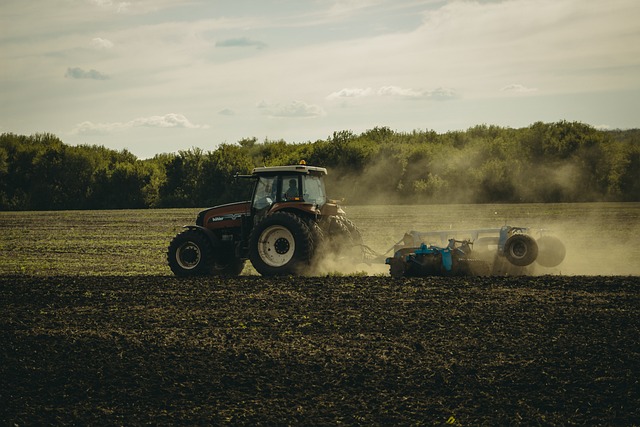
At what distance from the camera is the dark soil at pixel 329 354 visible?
7.23 meters

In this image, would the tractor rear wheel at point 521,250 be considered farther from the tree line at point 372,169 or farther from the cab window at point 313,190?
the tree line at point 372,169

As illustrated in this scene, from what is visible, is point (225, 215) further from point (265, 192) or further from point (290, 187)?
point (290, 187)

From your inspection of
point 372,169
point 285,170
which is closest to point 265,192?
point 285,170

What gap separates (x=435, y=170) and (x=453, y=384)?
50935mm

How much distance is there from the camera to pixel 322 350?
30.4 feet

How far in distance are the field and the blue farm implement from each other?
1.17ft

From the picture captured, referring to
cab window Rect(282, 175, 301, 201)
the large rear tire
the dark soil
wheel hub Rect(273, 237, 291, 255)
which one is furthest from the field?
cab window Rect(282, 175, 301, 201)

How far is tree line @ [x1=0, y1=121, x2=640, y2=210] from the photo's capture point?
48.3m

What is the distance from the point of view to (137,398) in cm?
766

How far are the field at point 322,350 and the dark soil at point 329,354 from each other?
0.03 metres

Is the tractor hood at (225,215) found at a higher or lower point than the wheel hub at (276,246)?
higher

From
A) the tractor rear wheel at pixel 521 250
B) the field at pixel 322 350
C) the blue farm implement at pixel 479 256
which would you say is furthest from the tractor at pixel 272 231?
the tractor rear wheel at pixel 521 250

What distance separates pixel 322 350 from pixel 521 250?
611 cm

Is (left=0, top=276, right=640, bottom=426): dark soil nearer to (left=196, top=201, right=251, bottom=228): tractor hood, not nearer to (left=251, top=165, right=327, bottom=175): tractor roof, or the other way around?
(left=196, top=201, right=251, bottom=228): tractor hood
